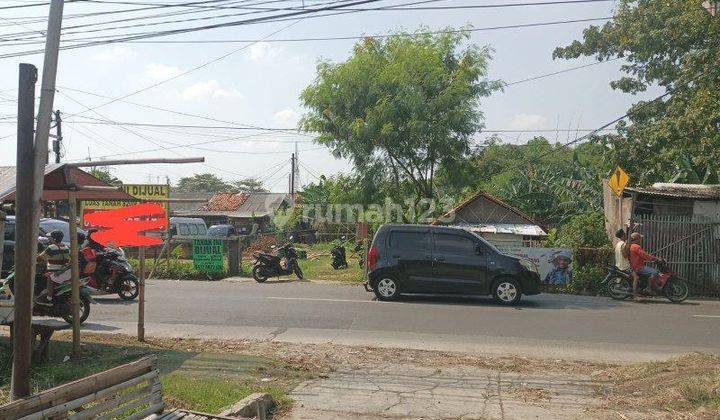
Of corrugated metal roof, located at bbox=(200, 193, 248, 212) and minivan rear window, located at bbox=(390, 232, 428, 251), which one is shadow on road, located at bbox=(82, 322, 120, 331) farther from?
corrugated metal roof, located at bbox=(200, 193, 248, 212)

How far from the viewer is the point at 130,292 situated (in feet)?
48.3

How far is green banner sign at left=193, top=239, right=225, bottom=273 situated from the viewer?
2034 cm

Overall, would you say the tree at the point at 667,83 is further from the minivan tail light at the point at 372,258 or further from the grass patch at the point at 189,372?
the grass patch at the point at 189,372

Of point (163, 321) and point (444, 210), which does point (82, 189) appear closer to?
point (163, 321)

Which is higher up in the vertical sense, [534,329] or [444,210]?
[444,210]

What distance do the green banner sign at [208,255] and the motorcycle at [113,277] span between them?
18.1 ft

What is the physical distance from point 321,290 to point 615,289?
723 centimetres

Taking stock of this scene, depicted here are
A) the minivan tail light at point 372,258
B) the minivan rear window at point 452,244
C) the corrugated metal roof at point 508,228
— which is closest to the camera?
the minivan rear window at point 452,244

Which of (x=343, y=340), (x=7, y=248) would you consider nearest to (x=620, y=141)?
(x=343, y=340)

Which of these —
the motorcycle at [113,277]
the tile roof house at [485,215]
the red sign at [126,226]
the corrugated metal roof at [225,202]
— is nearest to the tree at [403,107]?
the tile roof house at [485,215]

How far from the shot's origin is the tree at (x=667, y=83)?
1984cm

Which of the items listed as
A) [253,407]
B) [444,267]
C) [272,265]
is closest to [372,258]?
[444,267]

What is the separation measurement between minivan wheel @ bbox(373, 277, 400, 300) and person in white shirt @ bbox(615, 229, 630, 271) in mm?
5812

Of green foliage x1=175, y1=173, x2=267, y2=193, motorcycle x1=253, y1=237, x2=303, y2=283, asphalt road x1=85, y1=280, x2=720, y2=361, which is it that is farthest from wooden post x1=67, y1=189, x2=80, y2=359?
green foliage x1=175, y1=173, x2=267, y2=193
